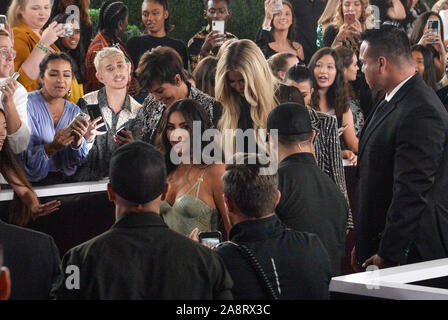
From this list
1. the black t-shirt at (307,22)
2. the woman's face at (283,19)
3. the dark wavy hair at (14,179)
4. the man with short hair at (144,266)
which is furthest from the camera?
the black t-shirt at (307,22)

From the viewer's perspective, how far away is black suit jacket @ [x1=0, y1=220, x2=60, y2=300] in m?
2.56

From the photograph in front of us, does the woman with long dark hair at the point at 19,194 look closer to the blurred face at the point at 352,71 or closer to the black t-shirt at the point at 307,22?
the black t-shirt at the point at 307,22

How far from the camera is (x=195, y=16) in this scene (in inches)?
224

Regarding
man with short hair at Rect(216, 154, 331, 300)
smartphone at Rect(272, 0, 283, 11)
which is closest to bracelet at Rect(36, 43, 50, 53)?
smartphone at Rect(272, 0, 283, 11)

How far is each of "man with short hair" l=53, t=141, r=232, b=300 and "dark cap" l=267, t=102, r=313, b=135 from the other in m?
1.42

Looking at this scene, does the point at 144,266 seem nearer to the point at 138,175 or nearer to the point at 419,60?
the point at 138,175

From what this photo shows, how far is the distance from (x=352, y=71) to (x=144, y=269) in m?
4.55

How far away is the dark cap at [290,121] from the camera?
363 centimetres

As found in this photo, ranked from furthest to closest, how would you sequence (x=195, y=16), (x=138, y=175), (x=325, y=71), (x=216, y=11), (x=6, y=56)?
(x=325, y=71) → (x=216, y=11) → (x=195, y=16) → (x=6, y=56) → (x=138, y=175)

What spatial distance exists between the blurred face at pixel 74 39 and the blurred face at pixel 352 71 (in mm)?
2478

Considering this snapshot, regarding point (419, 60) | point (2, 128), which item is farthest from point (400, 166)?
point (419, 60)

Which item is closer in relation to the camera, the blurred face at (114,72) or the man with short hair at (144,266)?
the man with short hair at (144,266)

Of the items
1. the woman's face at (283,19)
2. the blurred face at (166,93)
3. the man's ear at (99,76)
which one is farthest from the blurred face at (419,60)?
the man's ear at (99,76)

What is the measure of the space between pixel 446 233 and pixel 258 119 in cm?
185
